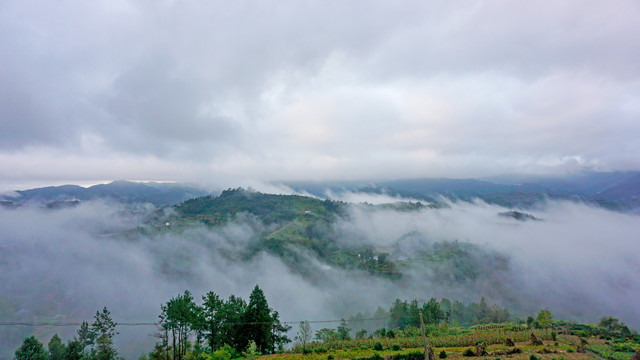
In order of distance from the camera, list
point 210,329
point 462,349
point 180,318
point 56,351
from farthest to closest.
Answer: point 56,351
point 210,329
point 180,318
point 462,349

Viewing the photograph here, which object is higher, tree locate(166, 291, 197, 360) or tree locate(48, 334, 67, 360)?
tree locate(166, 291, 197, 360)

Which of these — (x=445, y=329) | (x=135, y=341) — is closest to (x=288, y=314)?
(x=135, y=341)

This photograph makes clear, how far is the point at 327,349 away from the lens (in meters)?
43.4

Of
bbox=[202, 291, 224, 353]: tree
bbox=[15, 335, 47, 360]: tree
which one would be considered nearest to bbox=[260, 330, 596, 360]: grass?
bbox=[202, 291, 224, 353]: tree

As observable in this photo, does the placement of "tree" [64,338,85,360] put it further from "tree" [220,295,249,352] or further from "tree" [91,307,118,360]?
"tree" [220,295,249,352]

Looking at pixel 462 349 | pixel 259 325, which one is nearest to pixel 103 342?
pixel 259 325

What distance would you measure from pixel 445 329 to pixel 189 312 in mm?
56046

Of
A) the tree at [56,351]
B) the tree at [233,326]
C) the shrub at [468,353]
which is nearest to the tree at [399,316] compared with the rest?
the shrub at [468,353]

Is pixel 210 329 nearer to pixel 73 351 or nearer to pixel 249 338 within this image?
pixel 249 338

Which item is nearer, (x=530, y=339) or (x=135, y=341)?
(x=530, y=339)

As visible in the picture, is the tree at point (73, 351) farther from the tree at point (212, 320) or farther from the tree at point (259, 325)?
the tree at point (259, 325)

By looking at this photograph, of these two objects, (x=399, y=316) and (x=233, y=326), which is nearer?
(x=233, y=326)

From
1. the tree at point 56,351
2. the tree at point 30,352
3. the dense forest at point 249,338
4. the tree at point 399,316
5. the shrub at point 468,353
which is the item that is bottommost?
the tree at point 399,316

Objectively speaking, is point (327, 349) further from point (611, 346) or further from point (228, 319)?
point (611, 346)
